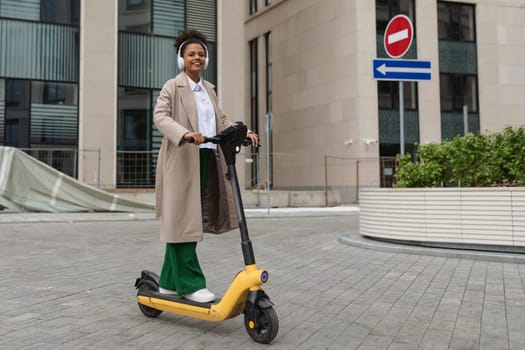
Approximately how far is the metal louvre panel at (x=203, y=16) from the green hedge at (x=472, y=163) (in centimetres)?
1399

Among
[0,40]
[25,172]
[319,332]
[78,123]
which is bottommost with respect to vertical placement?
[319,332]

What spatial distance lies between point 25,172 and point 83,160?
342cm

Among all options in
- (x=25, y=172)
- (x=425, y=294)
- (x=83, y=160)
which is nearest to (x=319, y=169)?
(x=83, y=160)

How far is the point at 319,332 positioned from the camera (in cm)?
347

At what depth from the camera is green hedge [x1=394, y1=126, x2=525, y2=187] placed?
727cm

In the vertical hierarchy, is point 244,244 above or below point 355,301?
above

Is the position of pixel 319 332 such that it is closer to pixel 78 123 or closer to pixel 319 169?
pixel 78 123

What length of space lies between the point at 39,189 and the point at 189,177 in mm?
12595

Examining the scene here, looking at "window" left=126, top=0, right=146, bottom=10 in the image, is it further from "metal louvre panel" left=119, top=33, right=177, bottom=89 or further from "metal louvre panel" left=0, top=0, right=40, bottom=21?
"metal louvre panel" left=0, top=0, right=40, bottom=21

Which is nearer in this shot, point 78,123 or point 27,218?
point 27,218

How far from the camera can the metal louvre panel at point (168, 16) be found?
19609mm

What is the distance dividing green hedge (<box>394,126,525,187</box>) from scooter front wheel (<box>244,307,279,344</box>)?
5.22 meters

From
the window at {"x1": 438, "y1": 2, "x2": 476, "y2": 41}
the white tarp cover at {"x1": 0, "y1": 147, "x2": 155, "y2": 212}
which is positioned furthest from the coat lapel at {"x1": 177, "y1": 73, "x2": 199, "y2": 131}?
the window at {"x1": 438, "y1": 2, "x2": 476, "y2": 41}

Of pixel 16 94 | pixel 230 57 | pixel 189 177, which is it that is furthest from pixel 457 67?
pixel 189 177
